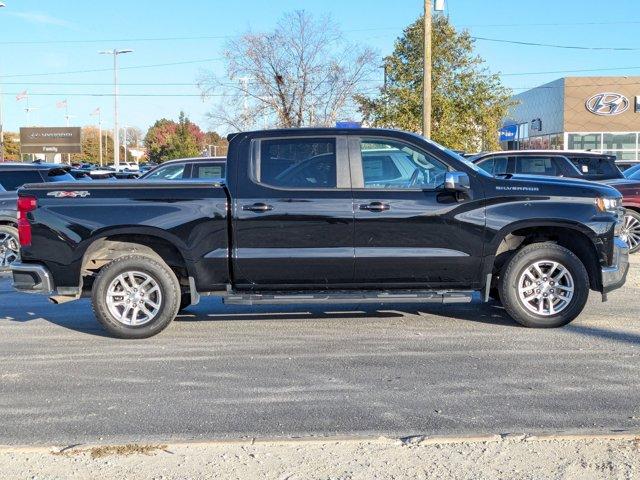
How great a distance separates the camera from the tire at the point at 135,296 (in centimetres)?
722

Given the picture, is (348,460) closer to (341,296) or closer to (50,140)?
(341,296)

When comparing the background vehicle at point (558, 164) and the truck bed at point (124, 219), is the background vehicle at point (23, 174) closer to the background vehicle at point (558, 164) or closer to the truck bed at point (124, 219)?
the truck bed at point (124, 219)

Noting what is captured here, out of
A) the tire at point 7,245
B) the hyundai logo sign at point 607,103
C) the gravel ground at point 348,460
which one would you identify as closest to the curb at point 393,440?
the gravel ground at point 348,460

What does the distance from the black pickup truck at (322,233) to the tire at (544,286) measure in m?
0.01

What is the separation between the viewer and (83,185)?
7.21 metres

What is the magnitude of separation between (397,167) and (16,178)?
27.4ft

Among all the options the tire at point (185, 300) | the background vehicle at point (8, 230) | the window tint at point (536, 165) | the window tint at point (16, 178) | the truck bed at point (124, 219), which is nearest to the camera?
the truck bed at point (124, 219)

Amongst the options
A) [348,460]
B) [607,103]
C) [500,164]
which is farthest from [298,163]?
[607,103]

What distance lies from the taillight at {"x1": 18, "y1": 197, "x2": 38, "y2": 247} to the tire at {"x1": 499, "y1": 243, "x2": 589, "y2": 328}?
471cm

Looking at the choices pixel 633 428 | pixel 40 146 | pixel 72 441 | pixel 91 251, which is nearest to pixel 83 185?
pixel 91 251

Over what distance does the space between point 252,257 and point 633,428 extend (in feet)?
12.5

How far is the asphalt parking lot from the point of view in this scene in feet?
15.9

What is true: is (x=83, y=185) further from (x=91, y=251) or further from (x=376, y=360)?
(x=376, y=360)

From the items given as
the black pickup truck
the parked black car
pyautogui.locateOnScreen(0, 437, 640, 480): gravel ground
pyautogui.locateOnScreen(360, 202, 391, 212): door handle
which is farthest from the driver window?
the parked black car
